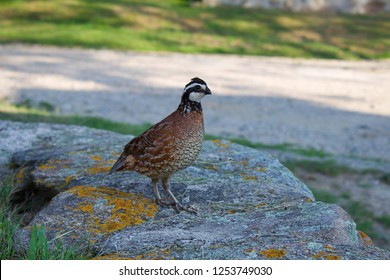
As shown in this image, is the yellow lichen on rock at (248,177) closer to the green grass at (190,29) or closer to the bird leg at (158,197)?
the bird leg at (158,197)

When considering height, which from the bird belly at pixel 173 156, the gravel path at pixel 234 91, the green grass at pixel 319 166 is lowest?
the gravel path at pixel 234 91

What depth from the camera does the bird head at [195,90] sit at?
446 centimetres

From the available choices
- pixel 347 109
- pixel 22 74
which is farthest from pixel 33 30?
pixel 347 109

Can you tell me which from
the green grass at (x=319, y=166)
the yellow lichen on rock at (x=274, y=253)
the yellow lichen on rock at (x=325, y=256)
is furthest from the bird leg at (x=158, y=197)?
the green grass at (x=319, y=166)

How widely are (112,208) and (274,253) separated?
127 centimetres

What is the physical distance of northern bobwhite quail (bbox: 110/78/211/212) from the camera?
4402 millimetres

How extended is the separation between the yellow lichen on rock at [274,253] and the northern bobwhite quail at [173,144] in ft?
3.05

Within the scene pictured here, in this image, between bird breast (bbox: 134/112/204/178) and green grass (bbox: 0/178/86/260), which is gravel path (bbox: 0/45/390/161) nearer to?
bird breast (bbox: 134/112/204/178)

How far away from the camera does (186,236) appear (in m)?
3.87

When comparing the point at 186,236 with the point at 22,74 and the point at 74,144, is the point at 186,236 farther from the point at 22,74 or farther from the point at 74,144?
the point at 22,74

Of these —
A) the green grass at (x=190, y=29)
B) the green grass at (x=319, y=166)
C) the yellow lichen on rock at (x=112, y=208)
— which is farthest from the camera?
the green grass at (x=190, y=29)

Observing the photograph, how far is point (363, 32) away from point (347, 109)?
12.5 metres

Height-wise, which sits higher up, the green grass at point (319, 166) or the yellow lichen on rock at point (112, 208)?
the yellow lichen on rock at point (112, 208)

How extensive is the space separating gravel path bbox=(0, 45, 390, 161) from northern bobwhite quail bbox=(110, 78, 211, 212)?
5986 millimetres
